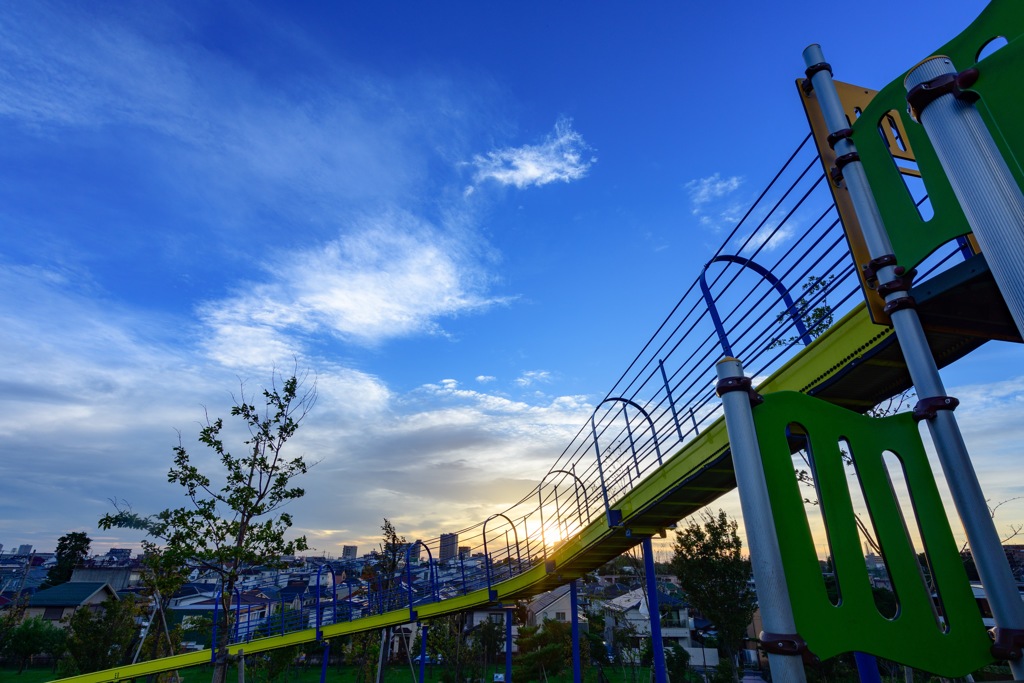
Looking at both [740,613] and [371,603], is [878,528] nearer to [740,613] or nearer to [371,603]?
[371,603]

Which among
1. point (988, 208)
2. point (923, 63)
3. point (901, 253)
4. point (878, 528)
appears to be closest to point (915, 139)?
point (923, 63)

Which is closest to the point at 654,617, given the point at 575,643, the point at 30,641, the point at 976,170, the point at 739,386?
the point at 575,643

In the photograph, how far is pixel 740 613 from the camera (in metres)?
23.4

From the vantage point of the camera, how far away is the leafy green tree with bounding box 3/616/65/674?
33.5m

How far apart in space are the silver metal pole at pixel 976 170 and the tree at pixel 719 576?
80.5 ft

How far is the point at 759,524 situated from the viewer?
240 cm

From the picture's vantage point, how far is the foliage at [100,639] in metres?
23.8

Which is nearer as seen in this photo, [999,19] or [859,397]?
[999,19]

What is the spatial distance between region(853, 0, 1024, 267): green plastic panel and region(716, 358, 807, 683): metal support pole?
1208 mm

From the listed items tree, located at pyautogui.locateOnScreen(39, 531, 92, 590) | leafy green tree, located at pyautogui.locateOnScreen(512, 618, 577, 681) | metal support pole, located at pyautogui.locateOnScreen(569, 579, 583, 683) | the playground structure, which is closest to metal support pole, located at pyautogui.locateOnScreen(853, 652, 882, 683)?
the playground structure

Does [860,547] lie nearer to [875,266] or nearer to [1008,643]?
[1008,643]

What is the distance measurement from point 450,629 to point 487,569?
15.2 m

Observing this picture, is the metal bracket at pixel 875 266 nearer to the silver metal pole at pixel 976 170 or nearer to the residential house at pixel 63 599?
the silver metal pole at pixel 976 170

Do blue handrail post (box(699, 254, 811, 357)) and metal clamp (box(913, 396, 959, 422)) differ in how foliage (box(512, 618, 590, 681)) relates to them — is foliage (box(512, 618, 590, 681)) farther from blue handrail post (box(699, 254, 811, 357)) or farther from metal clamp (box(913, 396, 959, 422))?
metal clamp (box(913, 396, 959, 422))
